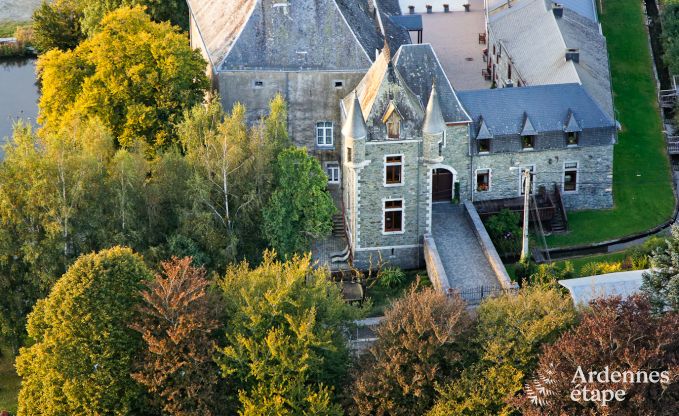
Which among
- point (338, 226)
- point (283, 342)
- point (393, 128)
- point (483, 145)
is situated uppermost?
point (393, 128)

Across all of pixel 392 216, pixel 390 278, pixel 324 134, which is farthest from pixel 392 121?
pixel 324 134

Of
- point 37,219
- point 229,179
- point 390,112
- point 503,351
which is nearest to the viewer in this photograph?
point 503,351

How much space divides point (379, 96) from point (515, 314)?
14.6 metres

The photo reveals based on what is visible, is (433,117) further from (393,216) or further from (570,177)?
(570,177)

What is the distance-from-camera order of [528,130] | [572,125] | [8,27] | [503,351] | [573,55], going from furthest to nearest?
[8,27] < [573,55] < [572,125] < [528,130] < [503,351]

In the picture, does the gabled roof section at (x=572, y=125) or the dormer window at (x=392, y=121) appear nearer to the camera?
the dormer window at (x=392, y=121)

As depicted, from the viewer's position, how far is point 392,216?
60.6 m

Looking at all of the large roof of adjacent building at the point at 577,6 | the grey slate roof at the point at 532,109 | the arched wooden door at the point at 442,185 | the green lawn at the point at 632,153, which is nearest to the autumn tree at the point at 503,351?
the green lawn at the point at 632,153

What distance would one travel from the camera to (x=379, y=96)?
192 ft

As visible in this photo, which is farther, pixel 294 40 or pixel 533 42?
pixel 533 42

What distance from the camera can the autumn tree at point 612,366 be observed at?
45.1 metres

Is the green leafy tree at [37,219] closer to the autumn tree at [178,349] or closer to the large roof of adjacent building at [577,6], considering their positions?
the autumn tree at [178,349]

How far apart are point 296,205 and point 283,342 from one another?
1213 centimetres

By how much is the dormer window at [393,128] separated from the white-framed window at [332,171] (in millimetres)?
8199
